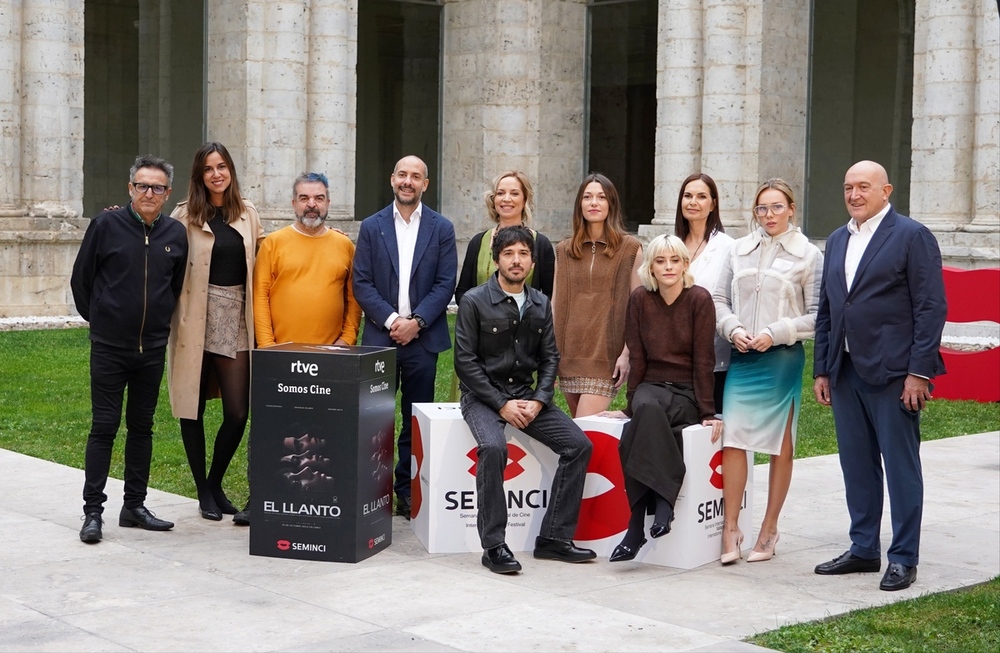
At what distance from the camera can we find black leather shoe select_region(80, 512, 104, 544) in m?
7.99

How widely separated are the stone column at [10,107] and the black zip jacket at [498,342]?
532 inches

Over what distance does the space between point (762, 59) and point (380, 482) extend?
15.0 metres

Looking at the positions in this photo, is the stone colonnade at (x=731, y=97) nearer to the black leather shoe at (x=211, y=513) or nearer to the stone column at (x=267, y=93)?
the stone column at (x=267, y=93)

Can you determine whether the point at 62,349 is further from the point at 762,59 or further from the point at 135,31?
the point at 135,31

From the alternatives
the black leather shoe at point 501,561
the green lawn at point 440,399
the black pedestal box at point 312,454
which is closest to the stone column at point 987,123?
the green lawn at point 440,399

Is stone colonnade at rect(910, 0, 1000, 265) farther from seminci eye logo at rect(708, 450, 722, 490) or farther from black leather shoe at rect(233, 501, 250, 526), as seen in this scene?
black leather shoe at rect(233, 501, 250, 526)

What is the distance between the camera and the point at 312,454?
7797mm

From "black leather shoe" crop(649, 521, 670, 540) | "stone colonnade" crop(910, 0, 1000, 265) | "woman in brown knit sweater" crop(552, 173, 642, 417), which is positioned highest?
"stone colonnade" crop(910, 0, 1000, 265)

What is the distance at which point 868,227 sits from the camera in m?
7.67

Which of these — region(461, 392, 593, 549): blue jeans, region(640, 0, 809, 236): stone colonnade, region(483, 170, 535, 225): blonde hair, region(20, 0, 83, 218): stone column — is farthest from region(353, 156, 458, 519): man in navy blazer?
region(640, 0, 809, 236): stone colonnade

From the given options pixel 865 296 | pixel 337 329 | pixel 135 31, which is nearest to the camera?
pixel 865 296

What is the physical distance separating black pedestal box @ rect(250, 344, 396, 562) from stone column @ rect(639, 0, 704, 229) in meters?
14.3

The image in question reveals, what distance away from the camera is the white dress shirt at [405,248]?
8.72 m

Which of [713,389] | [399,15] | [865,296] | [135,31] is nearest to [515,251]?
[713,389]
